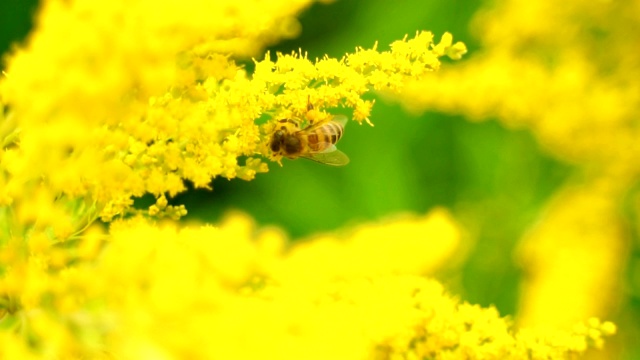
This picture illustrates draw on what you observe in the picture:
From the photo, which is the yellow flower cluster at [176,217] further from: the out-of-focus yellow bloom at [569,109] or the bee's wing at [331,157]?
the out-of-focus yellow bloom at [569,109]

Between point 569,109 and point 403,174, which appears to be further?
point 403,174

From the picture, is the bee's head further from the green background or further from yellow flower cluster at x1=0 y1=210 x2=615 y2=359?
the green background

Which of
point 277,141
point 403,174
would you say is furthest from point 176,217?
point 403,174

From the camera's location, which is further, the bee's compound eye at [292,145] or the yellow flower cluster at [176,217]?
the bee's compound eye at [292,145]

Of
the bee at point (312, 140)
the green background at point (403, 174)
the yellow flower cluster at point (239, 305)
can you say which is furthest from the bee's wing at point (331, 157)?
the green background at point (403, 174)

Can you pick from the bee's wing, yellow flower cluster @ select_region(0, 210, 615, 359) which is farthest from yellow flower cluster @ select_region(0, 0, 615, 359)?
the bee's wing

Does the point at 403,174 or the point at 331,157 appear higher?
the point at 403,174

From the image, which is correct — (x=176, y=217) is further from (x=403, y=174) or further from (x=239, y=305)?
(x=403, y=174)
